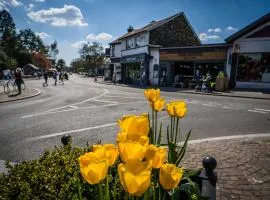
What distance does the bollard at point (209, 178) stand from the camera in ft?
7.61

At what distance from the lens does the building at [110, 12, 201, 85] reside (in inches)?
1314

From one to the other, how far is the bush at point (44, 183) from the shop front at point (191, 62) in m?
25.2

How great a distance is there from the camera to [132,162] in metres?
0.83

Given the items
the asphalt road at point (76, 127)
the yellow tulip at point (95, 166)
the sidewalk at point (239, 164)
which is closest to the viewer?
the yellow tulip at point (95, 166)

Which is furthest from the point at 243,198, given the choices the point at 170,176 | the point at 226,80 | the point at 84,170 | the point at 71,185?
the point at 226,80

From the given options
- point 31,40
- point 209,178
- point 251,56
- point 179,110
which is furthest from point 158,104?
point 31,40

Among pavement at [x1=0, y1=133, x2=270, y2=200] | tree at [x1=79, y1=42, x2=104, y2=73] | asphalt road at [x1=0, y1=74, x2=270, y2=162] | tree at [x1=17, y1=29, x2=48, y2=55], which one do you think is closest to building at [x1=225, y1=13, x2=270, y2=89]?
asphalt road at [x1=0, y1=74, x2=270, y2=162]

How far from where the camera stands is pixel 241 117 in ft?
33.0

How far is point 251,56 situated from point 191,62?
714 centimetres

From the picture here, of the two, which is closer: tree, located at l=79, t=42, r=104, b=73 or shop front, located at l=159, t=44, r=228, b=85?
shop front, located at l=159, t=44, r=228, b=85

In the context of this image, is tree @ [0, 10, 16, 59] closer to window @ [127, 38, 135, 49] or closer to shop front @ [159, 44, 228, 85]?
window @ [127, 38, 135, 49]

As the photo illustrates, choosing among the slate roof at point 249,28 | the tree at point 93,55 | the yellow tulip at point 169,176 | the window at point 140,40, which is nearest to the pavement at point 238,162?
the yellow tulip at point 169,176

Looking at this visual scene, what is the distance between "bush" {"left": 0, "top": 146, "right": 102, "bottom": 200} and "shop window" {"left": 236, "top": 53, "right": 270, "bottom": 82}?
24.0 metres

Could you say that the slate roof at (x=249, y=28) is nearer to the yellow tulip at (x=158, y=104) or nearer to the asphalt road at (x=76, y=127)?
the asphalt road at (x=76, y=127)
